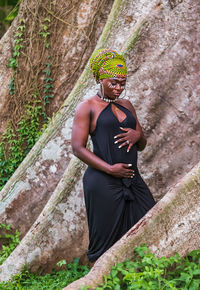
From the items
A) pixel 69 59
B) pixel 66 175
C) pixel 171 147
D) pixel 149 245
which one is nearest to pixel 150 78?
pixel 171 147

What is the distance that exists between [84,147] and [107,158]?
21 centimetres

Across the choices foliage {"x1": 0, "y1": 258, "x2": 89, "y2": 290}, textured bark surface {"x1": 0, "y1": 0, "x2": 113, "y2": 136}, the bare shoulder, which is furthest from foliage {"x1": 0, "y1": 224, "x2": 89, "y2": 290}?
textured bark surface {"x1": 0, "y1": 0, "x2": 113, "y2": 136}

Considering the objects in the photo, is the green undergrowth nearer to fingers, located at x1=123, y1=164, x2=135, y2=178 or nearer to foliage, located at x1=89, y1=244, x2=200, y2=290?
foliage, located at x1=89, y1=244, x2=200, y2=290

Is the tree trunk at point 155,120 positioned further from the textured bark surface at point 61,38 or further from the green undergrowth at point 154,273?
the textured bark surface at point 61,38

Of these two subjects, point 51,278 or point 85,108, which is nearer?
point 85,108

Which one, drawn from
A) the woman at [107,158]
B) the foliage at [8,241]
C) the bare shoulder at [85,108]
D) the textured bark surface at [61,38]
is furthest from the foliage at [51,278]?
the textured bark surface at [61,38]

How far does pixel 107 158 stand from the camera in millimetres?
4238

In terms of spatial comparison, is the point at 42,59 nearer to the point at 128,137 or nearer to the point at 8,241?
the point at 8,241

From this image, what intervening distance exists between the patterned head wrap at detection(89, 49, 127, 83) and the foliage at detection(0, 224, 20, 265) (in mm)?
2667

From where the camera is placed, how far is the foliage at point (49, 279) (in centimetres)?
488

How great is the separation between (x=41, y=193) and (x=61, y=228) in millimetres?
1002

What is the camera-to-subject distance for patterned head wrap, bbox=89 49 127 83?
13.7 feet

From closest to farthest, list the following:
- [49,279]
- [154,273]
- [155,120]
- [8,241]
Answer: [154,273], [49,279], [155,120], [8,241]

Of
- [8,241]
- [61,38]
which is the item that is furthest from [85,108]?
[61,38]
